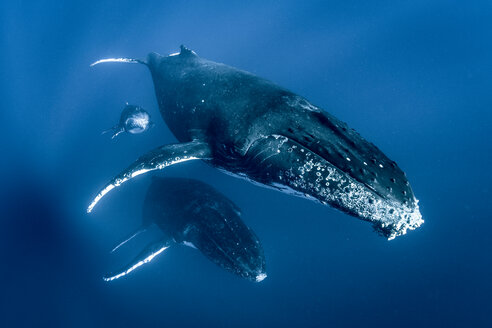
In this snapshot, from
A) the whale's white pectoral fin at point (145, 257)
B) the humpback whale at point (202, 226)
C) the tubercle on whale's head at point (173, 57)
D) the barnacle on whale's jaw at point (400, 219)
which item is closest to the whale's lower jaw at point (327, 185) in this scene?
the barnacle on whale's jaw at point (400, 219)

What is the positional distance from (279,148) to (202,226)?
5.97 meters

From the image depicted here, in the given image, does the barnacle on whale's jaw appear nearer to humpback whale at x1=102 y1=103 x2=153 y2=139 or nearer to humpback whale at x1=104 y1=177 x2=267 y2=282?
humpback whale at x1=104 y1=177 x2=267 y2=282

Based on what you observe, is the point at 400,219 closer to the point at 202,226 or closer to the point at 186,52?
the point at 202,226

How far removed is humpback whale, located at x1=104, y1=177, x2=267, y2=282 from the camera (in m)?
9.08

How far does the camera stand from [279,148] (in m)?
5.10

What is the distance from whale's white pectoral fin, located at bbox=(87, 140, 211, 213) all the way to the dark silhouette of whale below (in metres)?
0.02

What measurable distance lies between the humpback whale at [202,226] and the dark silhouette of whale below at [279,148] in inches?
128

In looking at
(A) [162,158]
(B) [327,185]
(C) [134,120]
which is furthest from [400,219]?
(C) [134,120]

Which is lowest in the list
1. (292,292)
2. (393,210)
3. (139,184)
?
(292,292)

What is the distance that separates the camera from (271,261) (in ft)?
49.6

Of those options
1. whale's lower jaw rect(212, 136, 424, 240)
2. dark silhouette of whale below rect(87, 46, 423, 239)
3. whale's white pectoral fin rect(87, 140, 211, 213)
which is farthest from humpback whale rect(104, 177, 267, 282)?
whale's lower jaw rect(212, 136, 424, 240)
